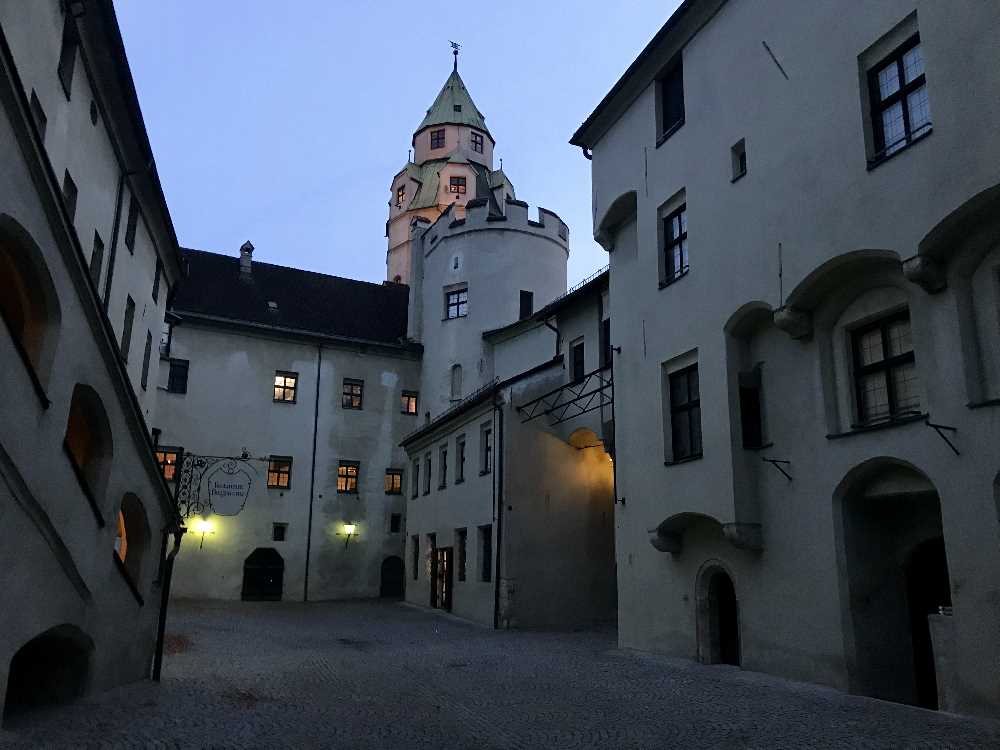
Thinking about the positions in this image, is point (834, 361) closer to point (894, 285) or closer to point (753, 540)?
point (894, 285)

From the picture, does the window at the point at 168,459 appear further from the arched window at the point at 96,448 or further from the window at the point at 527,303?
the arched window at the point at 96,448

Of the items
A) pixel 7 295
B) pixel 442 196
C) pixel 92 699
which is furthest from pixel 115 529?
pixel 442 196

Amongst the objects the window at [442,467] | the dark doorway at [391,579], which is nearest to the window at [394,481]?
the dark doorway at [391,579]

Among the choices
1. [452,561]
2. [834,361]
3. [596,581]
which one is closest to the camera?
[834,361]

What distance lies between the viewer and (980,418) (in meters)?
10.4

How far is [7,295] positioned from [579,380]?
1489cm

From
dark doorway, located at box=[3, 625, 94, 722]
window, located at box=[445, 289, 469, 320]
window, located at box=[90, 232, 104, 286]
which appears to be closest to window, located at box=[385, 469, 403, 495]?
window, located at box=[445, 289, 469, 320]

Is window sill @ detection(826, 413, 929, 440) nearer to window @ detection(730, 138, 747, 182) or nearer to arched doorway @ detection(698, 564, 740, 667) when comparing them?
arched doorway @ detection(698, 564, 740, 667)

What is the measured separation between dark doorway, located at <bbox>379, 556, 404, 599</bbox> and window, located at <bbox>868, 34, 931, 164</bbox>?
100 ft

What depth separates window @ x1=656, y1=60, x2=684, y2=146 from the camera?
17.8 metres

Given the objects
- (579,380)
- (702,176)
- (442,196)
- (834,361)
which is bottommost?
(834,361)

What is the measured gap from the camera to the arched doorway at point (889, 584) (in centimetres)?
1221

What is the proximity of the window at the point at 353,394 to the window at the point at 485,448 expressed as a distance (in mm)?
13704

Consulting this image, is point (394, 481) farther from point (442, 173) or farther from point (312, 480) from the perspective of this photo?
point (442, 173)
